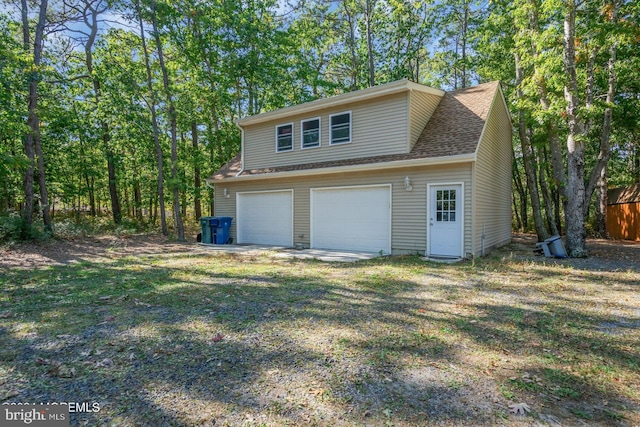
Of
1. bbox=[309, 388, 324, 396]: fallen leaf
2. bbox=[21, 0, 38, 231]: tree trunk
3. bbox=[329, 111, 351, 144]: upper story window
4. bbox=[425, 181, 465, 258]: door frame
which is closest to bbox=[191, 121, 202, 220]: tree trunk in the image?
bbox=[21, 0, 38, 231]: tree trunk

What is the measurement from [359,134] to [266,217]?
4231mm

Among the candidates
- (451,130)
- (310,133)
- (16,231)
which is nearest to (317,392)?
(451,130)

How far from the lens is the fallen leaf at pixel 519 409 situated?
6.88ft

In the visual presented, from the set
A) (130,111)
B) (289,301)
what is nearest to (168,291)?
(289,301)

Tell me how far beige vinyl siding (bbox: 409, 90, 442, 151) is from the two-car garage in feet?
5.51

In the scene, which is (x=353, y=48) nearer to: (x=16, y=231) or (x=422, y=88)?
(x=422, y=88)

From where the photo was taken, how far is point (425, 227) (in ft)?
27.3

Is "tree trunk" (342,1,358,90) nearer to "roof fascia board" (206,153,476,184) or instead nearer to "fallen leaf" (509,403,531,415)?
"roof fascia board" (206,153,476,184)

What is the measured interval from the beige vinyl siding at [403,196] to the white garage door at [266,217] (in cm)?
38

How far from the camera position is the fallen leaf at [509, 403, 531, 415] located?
210 centimetres

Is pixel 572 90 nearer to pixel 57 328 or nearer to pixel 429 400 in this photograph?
pixel 429 400

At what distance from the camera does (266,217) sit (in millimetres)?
11492

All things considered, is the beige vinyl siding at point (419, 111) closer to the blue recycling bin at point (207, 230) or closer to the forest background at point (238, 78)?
the forest background at point (238, 78)
